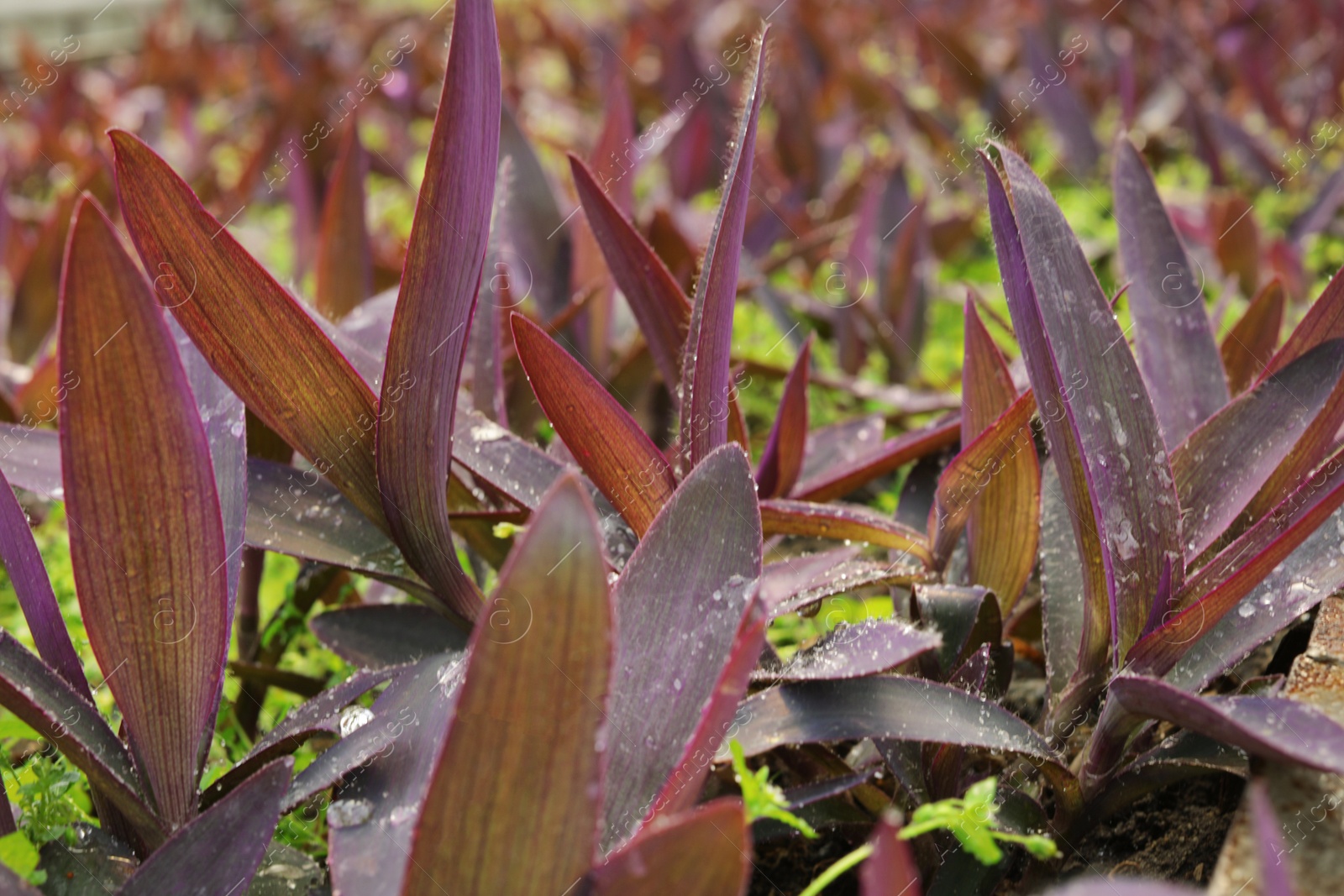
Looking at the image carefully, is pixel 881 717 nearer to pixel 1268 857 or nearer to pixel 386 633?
pixel 1268 857

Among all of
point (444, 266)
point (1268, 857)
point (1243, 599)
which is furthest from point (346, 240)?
point (1268, 857)

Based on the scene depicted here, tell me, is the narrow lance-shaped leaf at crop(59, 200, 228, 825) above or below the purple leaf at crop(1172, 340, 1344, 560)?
above

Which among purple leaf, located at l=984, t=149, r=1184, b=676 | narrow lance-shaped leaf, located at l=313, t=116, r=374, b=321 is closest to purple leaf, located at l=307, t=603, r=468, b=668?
purple leaf, located at l=984, t=149, r=1184, b=676

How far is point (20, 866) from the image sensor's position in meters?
0.67

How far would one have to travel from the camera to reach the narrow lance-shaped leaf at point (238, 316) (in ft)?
2.61

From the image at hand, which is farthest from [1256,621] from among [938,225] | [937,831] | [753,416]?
[938,225]

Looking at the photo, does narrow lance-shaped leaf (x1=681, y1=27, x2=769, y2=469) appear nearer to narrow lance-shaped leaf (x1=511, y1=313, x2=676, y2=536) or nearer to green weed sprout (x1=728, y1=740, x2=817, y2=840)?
narrow lance-shaped leaf (x1=511, y1=313, x2=676, y2=536)

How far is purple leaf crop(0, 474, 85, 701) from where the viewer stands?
77 centimetres

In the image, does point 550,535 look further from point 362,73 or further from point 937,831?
point 362,73

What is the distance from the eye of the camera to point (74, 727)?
2.55ft

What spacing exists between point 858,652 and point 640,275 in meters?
0.49

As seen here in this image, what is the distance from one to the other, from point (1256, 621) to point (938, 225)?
64.3 inches

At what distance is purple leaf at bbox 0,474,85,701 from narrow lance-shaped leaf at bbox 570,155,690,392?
54 cm

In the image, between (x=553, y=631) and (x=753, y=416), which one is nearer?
(x=553, y=631)
